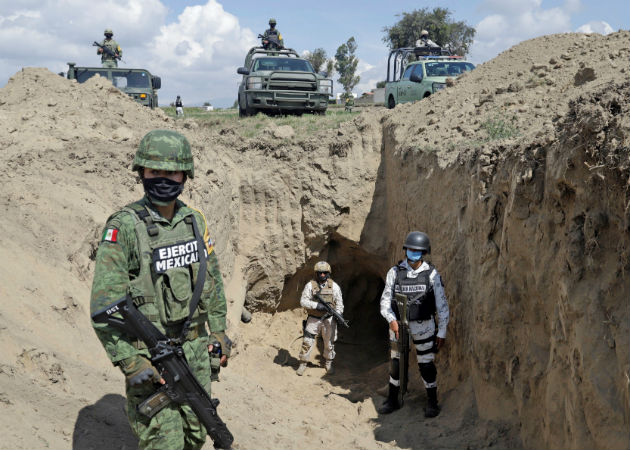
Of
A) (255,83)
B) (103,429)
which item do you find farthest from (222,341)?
(255,83)

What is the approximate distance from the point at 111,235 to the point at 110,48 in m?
15.7

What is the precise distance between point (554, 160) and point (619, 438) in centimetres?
215

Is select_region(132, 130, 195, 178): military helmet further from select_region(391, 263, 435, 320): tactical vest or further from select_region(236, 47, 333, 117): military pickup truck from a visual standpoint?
select_region(236, 47, 333, 117): military pickup truck

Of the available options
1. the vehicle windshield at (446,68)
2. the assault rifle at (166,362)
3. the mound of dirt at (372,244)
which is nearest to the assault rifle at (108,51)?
the mound of dirt at (372,244)

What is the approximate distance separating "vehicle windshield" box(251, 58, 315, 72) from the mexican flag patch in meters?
12.3

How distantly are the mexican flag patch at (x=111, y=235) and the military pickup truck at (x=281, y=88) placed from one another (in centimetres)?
1147

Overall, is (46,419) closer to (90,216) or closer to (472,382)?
(90,216)

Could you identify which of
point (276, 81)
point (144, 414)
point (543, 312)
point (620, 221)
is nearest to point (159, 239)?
point (144, 414)

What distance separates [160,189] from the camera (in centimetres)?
351

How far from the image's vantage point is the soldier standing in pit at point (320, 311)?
355 inches

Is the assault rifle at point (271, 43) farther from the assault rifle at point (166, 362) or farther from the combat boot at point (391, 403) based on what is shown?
the assault rifle at point (166, 362)

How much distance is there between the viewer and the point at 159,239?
11.3ft

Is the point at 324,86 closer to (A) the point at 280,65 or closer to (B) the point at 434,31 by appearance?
(A) the point at 280,65

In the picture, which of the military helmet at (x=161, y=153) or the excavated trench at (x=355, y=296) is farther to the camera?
the excavated trench at (x=355, y=296)
